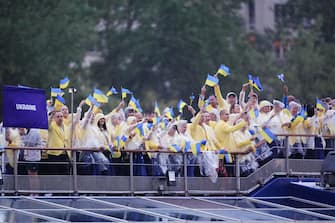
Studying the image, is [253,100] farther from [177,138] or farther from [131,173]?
[131,173]

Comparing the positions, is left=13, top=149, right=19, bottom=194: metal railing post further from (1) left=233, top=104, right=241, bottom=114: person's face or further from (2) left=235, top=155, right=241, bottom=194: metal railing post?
(1) left=233, top=104, right=241, bottom=114: person's face

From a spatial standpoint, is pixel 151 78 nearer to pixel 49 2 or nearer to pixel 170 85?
pixel 170 85

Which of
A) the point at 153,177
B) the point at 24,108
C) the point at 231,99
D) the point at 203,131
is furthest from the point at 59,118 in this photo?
the point at 231,99

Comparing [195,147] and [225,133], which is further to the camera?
[225,133]

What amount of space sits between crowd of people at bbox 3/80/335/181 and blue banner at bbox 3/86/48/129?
44 centimetres

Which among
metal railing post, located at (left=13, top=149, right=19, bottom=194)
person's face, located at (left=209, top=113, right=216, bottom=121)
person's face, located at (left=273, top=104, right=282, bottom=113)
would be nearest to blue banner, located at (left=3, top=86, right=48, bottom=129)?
metal railing post, located at (left=13, top=149, right=19, bottom=194)

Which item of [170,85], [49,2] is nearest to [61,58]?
[49,2]

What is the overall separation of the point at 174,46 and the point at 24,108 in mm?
37206

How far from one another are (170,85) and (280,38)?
5.80m

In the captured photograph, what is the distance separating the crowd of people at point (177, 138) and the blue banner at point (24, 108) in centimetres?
44

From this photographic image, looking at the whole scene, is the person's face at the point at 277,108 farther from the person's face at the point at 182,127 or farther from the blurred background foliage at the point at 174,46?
the blurred background foliage at the point at 174,46

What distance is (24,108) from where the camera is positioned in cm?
2964

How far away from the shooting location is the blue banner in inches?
1158

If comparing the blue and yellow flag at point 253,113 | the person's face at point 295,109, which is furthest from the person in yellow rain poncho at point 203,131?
the person's face at point 295,109
